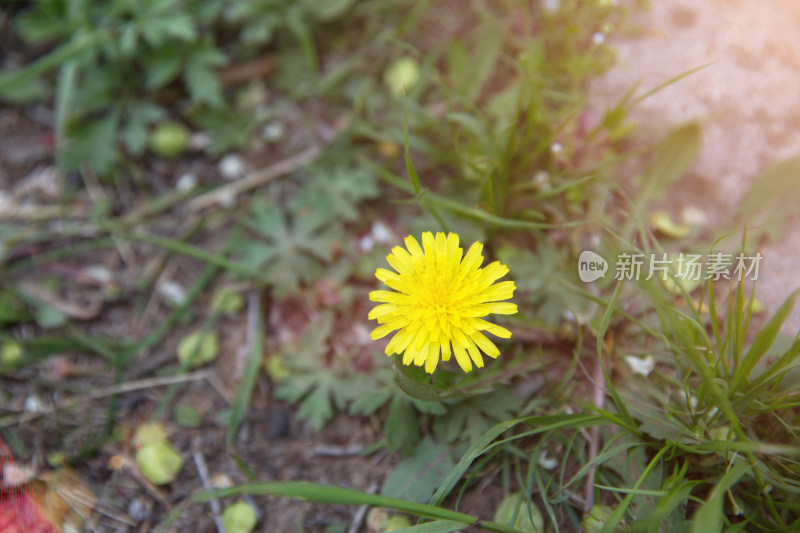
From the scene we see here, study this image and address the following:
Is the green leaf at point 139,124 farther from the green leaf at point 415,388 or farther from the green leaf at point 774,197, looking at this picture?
the green leaf at point 774,197

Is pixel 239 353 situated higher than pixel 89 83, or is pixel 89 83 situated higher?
pixel 89 83

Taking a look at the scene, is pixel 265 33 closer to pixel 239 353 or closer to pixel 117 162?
pixel 117 162

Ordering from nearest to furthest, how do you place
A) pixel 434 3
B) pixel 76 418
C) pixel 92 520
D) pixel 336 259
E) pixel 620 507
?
1. pixel 620 507
2. pixel 92 520
3. pixel 76 418
4. pixel 336 259
5. pixel 434 3

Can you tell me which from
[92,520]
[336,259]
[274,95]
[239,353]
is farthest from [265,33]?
[92,520]

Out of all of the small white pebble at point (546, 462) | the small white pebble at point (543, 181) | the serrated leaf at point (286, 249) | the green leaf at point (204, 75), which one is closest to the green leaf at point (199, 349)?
the serrated leaf at point (286, 249)

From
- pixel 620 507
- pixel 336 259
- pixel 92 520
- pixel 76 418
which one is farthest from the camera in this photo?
pixel 336 259

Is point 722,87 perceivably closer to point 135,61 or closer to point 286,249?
Result: point 286,249
